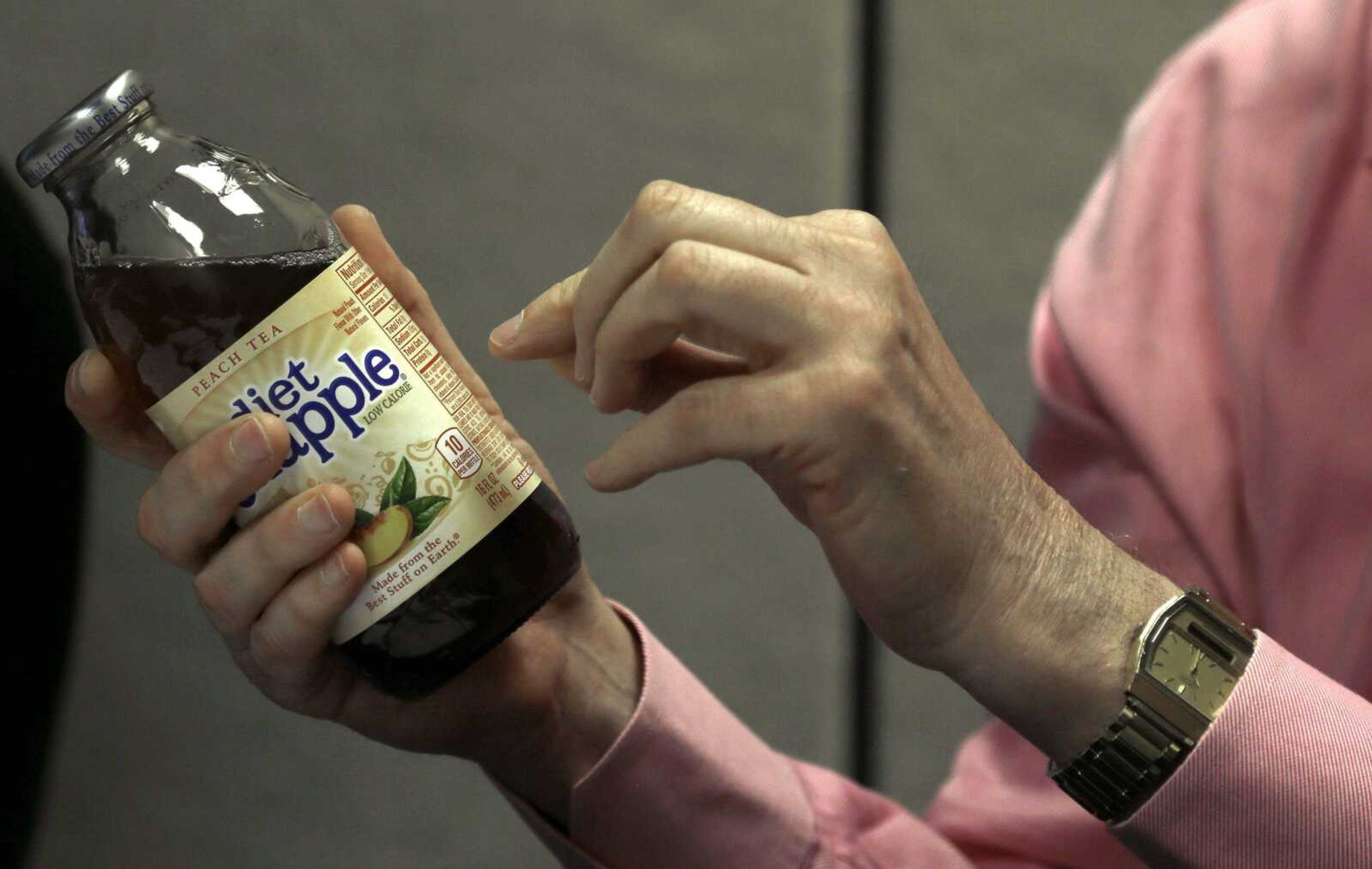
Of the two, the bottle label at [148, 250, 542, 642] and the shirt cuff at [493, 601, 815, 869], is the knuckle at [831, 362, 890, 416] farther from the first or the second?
the shirt cuff at [493, 601, 815, 869]

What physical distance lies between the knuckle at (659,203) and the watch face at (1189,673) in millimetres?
232

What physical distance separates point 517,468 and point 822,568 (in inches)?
17.1

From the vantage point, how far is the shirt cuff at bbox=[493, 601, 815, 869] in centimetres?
58

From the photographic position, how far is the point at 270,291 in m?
0.41

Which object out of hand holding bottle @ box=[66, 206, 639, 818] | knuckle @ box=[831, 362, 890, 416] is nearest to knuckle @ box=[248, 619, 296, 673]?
hand holding bottle @ box=[66, 206, 639, 818]

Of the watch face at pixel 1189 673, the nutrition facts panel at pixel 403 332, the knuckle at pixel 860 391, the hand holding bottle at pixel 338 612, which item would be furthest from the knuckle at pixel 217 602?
the watch face at pixel 1189 673

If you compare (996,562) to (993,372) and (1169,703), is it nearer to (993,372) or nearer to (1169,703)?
(1169,703)

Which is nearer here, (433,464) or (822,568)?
(433,464)

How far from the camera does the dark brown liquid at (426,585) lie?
411mm

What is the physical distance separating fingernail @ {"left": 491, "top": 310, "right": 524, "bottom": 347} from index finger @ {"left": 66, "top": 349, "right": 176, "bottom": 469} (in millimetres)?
134

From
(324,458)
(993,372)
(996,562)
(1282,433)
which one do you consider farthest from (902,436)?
(993,372)

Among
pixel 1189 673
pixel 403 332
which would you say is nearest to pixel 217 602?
pixel 403 332

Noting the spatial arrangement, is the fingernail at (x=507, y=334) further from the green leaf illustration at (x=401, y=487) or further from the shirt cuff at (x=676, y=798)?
the shirt cuff at (x=676, y=798)

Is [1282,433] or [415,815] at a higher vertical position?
[1282,433]
